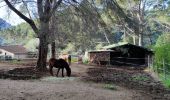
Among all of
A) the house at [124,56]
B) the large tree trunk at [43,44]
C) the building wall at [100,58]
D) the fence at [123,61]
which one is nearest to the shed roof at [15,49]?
the building wall at [100,58]

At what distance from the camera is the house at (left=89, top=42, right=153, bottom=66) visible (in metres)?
52.4

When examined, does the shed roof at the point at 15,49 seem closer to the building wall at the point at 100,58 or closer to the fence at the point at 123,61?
Answer: the building wall at the point at 100,58

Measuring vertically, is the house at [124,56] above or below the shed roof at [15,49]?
below

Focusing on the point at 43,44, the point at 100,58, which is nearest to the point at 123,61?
the point at 100,58

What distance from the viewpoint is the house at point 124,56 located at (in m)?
52.4

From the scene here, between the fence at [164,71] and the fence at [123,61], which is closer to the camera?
the fence at [164,71]

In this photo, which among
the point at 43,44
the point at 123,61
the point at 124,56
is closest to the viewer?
the point at 43,44

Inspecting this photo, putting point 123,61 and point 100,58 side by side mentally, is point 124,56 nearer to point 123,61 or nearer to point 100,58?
point 123,61

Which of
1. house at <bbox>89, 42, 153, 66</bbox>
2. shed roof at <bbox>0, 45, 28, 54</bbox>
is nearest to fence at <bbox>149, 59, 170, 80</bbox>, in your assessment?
house at <bbox>89, 42, 153, 66</bbox>

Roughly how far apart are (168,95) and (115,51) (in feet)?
120

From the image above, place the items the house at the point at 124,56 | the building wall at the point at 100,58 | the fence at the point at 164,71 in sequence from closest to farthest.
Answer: the fence at the point at 164,71
the house at the point at 124,56
the building wall at the point at 100,58

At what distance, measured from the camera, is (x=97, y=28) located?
25219 mm

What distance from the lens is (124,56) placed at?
177ft

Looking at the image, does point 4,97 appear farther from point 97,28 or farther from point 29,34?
point 29,34
